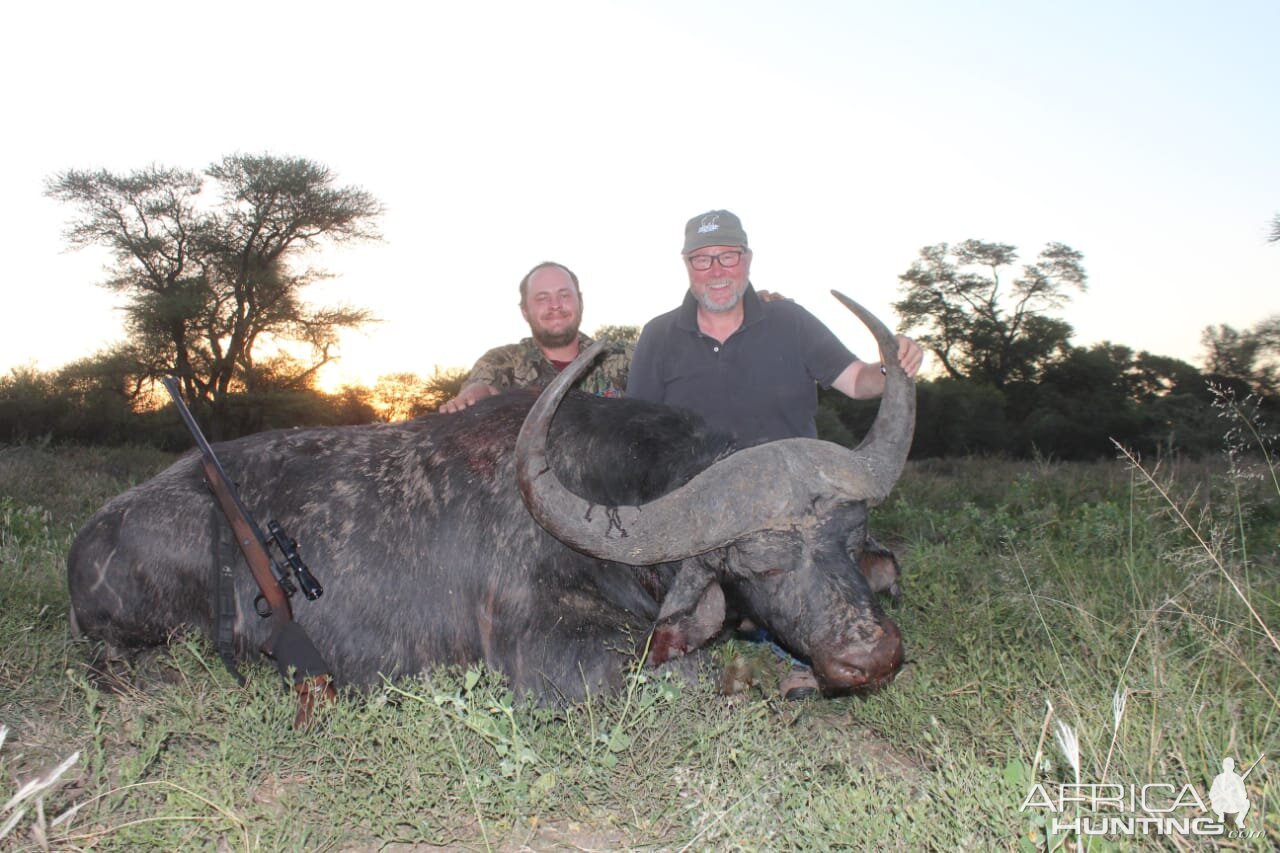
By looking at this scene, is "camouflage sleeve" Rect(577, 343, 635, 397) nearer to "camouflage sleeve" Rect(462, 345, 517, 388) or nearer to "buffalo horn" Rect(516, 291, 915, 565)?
"camouflage sleeve" Rect(462, 345, 517, 388)

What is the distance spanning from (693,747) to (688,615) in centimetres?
46

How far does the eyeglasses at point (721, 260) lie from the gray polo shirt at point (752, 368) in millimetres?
196

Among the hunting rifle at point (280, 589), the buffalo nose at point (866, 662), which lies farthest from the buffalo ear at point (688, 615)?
the hunting rifle at point (280, 589)

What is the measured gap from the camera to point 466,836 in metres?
2.69

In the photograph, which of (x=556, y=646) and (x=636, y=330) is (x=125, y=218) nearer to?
(x=636, y=330)

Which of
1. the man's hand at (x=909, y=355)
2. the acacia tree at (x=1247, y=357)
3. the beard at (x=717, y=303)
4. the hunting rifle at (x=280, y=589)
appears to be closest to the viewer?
the hunting rifle at (x=280, y=589)

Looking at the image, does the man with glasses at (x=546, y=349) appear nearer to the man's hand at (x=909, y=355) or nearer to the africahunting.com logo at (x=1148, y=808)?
the man's hand at (x=909, y=355)

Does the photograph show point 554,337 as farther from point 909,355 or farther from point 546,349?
point 909,355

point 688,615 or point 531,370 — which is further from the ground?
point 531,370

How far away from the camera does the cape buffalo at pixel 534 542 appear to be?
3193 mm

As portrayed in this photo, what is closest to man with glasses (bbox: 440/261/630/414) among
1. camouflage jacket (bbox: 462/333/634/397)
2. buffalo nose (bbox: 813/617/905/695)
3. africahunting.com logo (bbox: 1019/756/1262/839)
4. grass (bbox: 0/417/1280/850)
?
camouflage jacket (bbox: 462/333/634/397)

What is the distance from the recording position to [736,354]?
5086mm

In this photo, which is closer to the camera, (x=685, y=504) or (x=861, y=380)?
(x=685, y=504)

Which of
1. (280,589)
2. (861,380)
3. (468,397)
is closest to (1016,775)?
(280,589)
